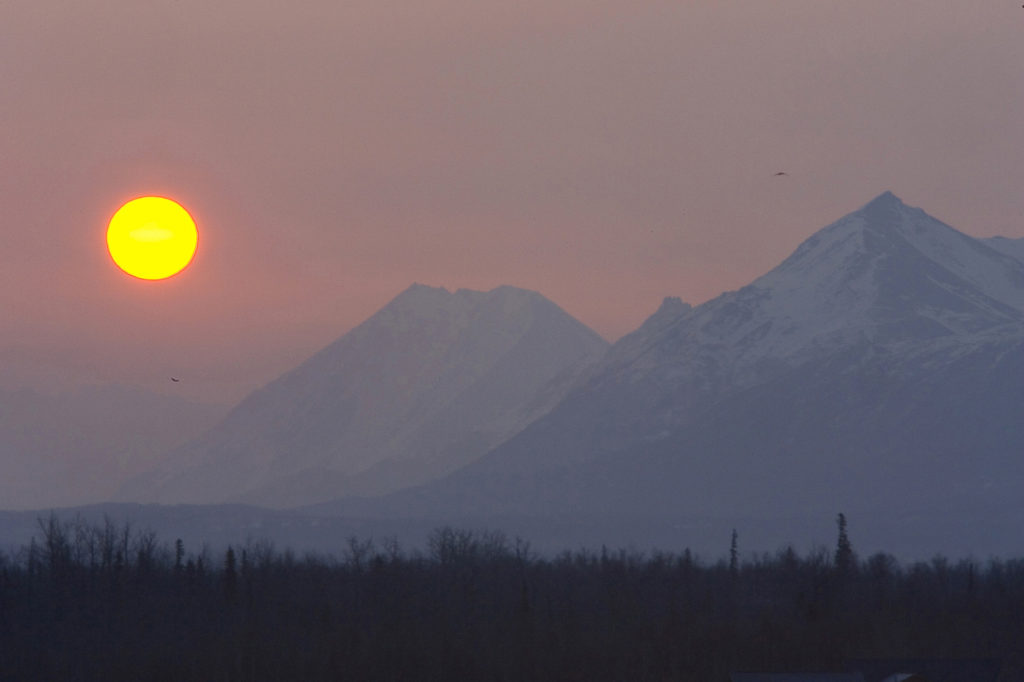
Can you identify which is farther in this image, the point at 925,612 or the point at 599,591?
the point at 599,591

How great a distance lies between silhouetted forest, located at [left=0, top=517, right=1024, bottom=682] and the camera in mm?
80062

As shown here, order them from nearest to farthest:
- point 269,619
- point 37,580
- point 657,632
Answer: point 657,632 → point 269,619 → point 37,580

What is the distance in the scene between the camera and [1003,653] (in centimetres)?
8556

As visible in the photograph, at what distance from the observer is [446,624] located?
94.5 meters

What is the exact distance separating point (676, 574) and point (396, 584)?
1311 inches

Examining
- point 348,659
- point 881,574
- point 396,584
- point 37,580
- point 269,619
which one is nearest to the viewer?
point 348,659

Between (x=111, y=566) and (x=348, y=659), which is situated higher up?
(x=111, y=566)

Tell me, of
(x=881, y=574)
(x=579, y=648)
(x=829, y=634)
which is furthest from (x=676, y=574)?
(x=579, y=648)

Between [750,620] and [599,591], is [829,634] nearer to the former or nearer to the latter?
[750,620]

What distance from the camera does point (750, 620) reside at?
340 ft

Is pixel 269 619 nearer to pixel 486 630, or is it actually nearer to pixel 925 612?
pixel 486 630

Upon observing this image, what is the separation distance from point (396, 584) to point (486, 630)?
2938 centimetres

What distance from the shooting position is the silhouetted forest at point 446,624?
80.1 meters

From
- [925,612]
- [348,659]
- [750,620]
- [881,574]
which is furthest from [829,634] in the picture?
[881,574]
